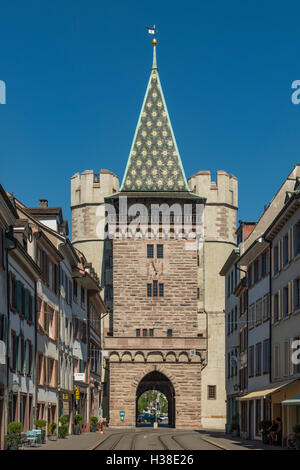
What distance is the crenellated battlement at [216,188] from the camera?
102062mm

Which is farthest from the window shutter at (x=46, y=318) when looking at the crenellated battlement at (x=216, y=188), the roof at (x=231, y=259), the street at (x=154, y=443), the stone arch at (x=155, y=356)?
the crenellated battlement at (x=216, y=188)

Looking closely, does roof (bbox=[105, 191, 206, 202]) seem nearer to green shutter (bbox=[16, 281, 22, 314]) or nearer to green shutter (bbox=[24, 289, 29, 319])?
green shutter (bbox=[24, 289, 29, 319])

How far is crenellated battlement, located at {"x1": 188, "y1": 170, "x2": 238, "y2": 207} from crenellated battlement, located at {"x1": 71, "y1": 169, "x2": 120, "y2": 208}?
30.4 ft

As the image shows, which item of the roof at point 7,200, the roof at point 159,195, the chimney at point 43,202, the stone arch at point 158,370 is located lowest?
the stone arch at point 158,370

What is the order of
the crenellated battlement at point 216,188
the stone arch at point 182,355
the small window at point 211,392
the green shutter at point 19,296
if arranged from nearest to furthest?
the green shutter at point 19,296 < the stone arch at point 182,355 < the small window at point 211,392 < the crenellated battlement at point 216,188

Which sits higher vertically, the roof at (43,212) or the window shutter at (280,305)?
the roof at (43,212)

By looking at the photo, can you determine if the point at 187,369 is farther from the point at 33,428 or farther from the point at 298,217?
the point at 298,217

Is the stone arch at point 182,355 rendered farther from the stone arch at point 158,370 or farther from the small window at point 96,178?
the small window at point 96,178

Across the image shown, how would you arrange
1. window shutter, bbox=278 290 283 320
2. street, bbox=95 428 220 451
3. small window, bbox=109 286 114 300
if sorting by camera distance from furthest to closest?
small window, bbox=109 286 114 300 < window shutter, bbox=278 290 283 320 < street, bbox=95 428 220 451

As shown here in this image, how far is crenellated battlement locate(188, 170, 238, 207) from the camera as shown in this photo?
335ft

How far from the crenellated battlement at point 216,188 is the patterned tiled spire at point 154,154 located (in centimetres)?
753

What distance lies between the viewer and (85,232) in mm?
→ 99938

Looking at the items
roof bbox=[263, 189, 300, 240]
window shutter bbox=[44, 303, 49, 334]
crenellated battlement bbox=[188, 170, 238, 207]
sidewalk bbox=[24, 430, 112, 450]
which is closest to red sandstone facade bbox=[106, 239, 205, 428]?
crenellated battlement bbox=[188, 170, 238, 207]

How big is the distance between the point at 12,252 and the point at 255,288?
19.4 meters
